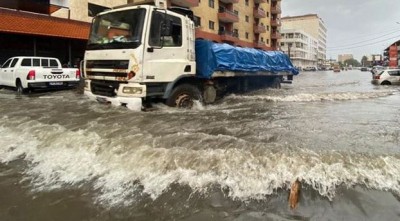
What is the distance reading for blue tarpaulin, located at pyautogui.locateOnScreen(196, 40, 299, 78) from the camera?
10.2 meters

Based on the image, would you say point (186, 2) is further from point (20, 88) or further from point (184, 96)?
point (184, 96)

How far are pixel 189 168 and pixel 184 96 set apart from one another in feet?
16.8

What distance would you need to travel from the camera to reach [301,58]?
110938mm

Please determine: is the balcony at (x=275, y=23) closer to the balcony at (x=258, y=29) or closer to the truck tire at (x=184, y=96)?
the balcony at (x=258, y=29)

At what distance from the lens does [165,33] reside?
827cm

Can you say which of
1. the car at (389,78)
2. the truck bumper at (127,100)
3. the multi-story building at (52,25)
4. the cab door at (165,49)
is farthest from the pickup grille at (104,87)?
the car at (389,78)

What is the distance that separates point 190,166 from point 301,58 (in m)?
112

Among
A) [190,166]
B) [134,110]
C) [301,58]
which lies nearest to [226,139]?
[190,166]

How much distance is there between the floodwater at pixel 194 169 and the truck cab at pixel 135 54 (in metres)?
0.90

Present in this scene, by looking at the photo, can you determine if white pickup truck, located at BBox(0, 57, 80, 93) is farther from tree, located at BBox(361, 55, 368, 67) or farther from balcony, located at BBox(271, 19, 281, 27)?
tree, located at BBox(361, 55, 368, 67)

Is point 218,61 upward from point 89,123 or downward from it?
upward

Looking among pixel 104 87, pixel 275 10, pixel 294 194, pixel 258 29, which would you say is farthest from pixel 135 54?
pixel 275 10

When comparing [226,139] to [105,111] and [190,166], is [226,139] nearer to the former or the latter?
[190,166]

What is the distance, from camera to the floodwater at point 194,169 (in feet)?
11.7
